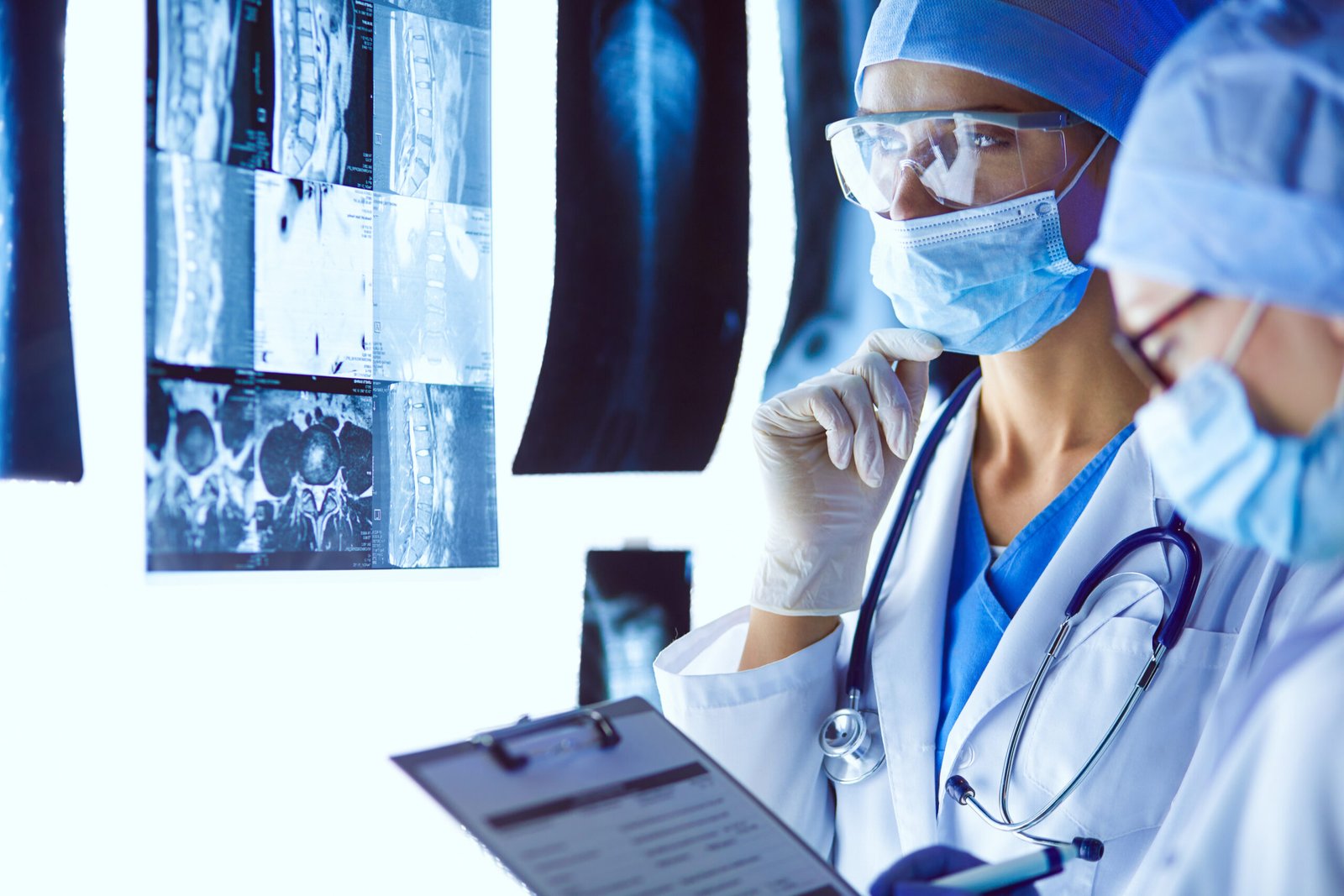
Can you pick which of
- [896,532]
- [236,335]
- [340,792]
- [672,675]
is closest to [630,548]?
[672,675]

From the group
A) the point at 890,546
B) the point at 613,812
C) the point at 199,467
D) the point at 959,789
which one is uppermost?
the point at 199,467

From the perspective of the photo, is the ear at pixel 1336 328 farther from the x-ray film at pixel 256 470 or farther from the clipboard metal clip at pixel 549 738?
the x-ray film at pixel 256 470

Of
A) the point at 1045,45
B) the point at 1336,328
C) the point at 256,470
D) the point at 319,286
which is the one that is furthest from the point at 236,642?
the point at 1045,45

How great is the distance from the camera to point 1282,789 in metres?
0.52

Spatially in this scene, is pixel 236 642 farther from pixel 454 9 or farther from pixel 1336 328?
pixel 1336 328

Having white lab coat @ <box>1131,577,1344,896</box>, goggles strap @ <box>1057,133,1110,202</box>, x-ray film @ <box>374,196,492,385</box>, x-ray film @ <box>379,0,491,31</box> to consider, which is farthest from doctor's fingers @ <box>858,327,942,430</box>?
white lab coat @ <box>1131,577,1344,896</box>

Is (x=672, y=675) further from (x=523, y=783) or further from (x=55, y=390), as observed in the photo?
(x=55, y=390)

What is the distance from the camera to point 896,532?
1326mm

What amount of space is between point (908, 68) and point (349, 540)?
Answer: 78 centimetres

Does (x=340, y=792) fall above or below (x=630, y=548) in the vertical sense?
below

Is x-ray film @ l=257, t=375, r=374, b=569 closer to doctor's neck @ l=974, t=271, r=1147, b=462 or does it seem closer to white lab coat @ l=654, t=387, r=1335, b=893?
white lab coat @ l=654, t=387, r=1335, b=893

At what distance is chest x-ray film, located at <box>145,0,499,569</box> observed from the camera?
3.15 ft

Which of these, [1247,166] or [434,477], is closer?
[1247,166]

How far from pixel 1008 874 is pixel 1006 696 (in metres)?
0.37
